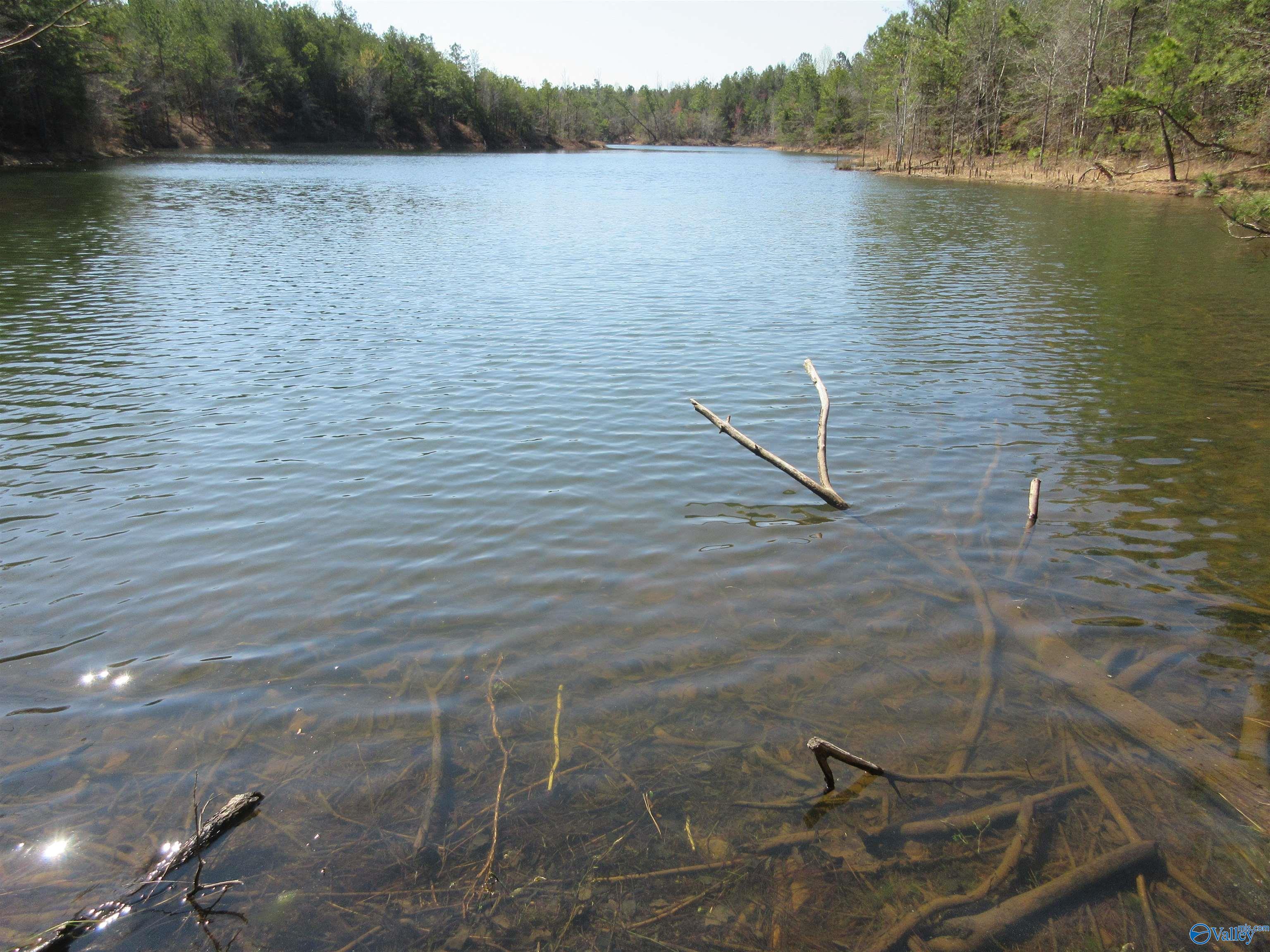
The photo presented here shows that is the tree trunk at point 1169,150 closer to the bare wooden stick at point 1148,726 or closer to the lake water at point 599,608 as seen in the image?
the lake water at point 599,608

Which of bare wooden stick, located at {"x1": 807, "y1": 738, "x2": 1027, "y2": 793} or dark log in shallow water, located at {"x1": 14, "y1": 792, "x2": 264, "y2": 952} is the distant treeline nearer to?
dark log in shallow water, located at {"x1": 14, "y1": 792, "x2": 264, "y2": 952}

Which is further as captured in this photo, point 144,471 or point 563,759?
point 144,471

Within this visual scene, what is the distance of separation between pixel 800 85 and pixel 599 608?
169224 millimetres

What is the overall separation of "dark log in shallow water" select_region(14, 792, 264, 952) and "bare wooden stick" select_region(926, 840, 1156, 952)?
386 centimetres

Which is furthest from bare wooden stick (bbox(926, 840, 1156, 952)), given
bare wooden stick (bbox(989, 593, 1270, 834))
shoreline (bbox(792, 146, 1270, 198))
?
shoreline (bbox(792, 146, 1270, 198))

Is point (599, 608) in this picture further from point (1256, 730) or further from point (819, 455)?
point (1256, 730)

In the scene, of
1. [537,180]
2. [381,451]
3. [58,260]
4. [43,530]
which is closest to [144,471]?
[43,530]

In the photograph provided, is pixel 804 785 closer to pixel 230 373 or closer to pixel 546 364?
pixel 546 364

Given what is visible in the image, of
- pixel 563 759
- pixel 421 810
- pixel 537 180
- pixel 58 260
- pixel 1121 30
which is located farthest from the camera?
pixel 537 180

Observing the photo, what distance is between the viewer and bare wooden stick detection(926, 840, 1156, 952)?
378 cm

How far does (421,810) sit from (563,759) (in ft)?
3.02

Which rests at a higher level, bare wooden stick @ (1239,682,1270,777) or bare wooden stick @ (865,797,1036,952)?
bare wooden stick @ (1239,682,1270,777)

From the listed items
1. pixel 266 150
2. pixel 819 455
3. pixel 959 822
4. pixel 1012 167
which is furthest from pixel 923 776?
pixel 266 150

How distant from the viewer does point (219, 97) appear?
9688cm
